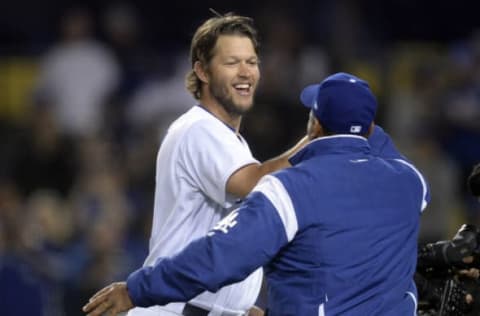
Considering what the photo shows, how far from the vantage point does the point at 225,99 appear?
5547 millimetres

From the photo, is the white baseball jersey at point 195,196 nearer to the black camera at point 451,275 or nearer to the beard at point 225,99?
the beard at point 225,99

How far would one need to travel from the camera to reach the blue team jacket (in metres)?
4.54

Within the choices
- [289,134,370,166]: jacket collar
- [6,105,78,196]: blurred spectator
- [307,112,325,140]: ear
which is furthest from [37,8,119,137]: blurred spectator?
[289,134,370,166]: jacket collar

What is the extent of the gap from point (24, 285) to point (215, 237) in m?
4.71

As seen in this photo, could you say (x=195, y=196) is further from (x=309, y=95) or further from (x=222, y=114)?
(x=309, y=95)

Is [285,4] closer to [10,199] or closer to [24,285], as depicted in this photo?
[10,199]

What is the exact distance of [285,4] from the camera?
12180 millimetres

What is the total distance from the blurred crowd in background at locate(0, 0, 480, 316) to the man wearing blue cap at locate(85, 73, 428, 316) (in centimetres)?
460

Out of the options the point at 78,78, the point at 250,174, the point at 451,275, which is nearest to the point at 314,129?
the point at 250,174

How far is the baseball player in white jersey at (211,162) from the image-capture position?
17.1 feet

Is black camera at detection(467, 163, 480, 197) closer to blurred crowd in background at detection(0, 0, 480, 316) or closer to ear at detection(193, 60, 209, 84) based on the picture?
ear at detection(193, 60, 209, 84)

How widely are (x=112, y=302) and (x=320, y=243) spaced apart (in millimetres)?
736

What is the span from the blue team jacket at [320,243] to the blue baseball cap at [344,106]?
5 centimetres

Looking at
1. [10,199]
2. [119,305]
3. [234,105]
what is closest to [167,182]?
[234,105]
